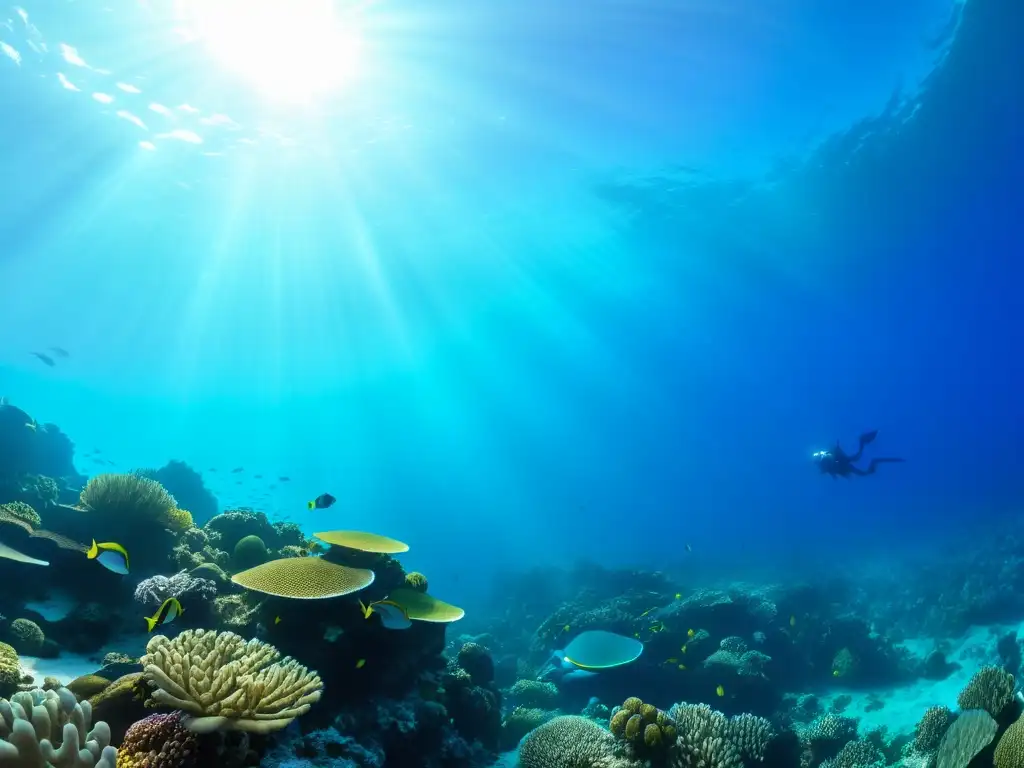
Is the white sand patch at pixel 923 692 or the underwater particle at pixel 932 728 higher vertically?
the white sand patch at pixel 923 692

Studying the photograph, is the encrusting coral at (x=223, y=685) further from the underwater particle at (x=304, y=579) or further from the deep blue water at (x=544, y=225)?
the deep blue water at (x=544, y=225)

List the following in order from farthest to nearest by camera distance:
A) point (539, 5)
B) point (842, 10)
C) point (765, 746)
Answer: point (842, 10)
point (539, 5)
point (765, 746)

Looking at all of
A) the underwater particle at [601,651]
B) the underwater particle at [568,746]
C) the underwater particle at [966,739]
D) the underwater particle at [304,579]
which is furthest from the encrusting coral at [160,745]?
the underwater particle at [966,739]

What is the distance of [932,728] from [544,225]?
125 ft

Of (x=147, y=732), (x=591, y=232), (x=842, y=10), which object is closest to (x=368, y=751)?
(x=147, y=732)

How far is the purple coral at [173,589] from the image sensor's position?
6.70 metres

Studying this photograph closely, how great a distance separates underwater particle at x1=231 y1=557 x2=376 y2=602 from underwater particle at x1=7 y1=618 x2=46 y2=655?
2.61 metres

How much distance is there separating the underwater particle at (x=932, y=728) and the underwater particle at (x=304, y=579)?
8.64 metres

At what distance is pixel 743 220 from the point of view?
42000 mm

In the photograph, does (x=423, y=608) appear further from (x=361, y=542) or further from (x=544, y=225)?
(x=544, y=225)

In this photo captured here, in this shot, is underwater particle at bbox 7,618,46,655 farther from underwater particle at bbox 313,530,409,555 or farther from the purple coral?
underwater particle at bbox 313,530,409,555

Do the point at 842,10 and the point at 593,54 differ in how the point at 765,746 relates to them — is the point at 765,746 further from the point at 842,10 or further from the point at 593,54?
the point at 842,10

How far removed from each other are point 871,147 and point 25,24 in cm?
4570

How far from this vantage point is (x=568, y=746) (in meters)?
6.47
